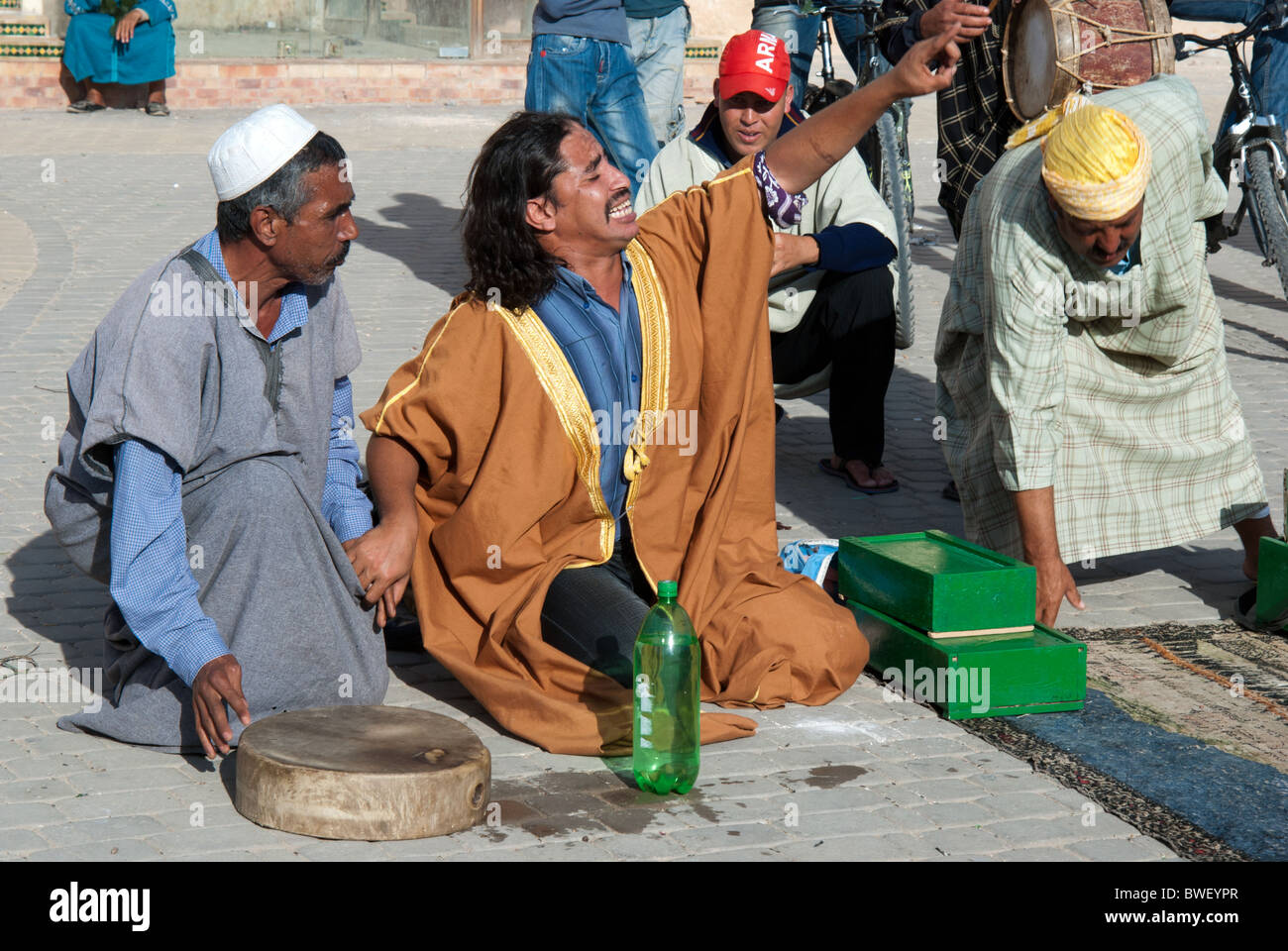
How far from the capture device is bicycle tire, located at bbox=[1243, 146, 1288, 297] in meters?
8.48

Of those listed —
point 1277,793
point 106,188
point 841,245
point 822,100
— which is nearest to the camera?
point 1277,793

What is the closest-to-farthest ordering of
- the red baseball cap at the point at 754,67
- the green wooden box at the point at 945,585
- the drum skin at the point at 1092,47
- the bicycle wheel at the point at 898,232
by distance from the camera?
the green wooden box at the point at 945,585 < the drum skin at the point at 1092,47 < the red baseball cap at the point at 754,67 < the bicycle wheel at the point at 898,232

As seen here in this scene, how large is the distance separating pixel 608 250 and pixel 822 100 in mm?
5011

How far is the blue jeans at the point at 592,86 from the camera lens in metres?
8.23

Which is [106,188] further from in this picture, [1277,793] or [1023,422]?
[1277,793]

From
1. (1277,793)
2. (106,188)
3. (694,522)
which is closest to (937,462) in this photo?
(694,522)

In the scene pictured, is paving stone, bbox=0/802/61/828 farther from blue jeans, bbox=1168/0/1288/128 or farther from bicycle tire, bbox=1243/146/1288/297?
blue jeans, bbox=1168/0/1288/128

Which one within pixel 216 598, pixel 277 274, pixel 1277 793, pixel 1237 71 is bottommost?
pixel 1277 793

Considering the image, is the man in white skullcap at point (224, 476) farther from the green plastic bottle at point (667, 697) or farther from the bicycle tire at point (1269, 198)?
the bicycle tire at point (1269, 198)

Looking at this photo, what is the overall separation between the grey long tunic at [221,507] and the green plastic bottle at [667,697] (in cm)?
79

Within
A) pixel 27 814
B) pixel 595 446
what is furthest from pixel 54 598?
pixel 595 446

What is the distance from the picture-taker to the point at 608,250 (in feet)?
13.6

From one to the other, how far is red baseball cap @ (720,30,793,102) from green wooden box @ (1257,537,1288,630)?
240 cm

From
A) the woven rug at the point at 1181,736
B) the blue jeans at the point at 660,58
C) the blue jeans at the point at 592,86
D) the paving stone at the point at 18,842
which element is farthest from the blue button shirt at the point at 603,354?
the blue jeans at the point at 660,58
